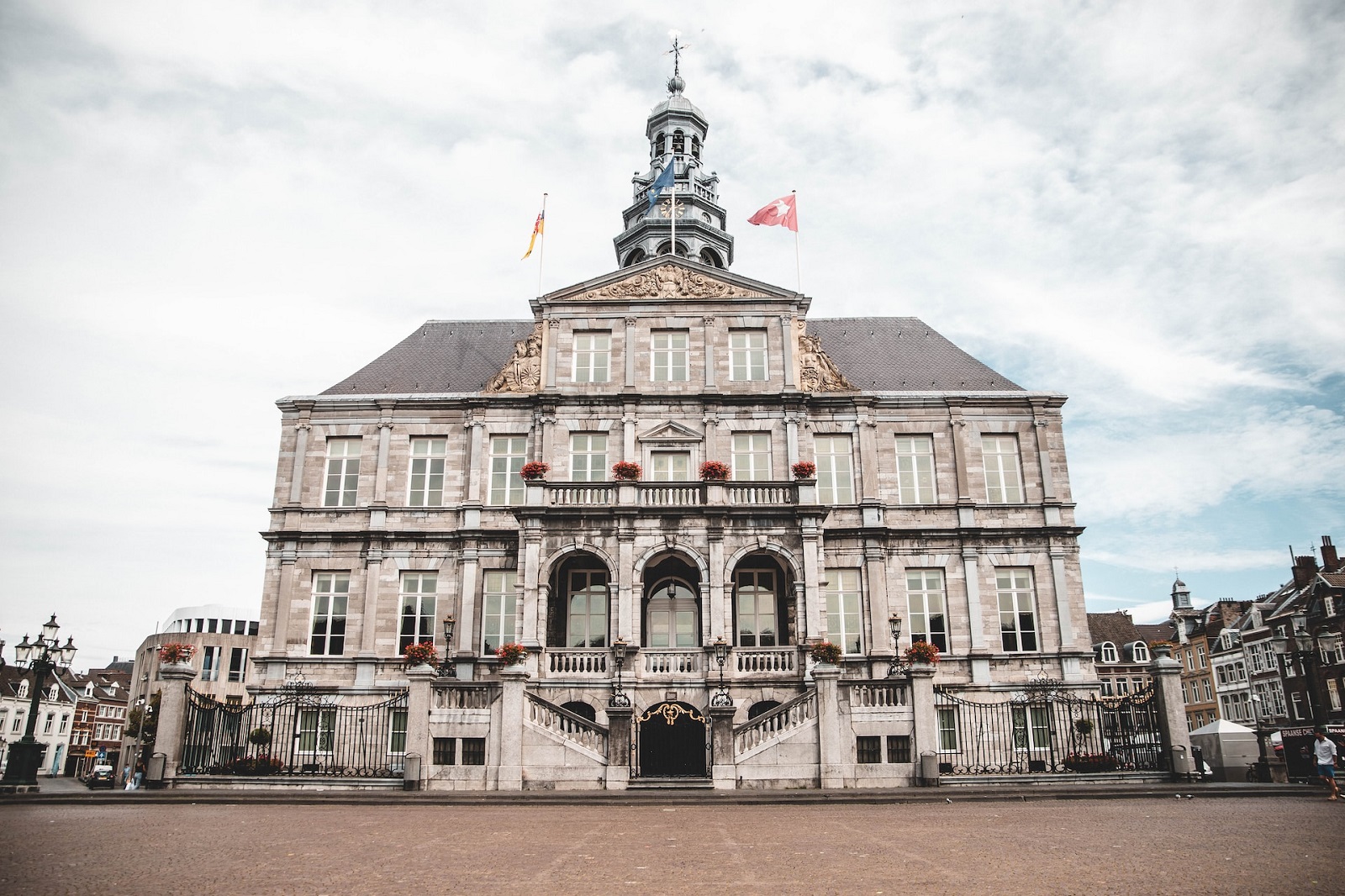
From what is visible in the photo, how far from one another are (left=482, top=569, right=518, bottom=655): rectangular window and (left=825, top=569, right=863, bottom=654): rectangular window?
415 inches

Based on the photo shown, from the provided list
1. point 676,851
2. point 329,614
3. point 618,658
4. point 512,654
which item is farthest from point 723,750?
point 329,614

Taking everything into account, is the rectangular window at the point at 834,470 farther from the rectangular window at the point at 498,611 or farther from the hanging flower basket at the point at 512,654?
the hanging flower basket at the point at 512,654

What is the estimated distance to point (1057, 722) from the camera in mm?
30453

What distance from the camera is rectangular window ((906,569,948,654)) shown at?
31.8 m

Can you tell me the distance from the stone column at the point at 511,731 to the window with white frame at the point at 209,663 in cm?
7862

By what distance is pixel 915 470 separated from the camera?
33875mm

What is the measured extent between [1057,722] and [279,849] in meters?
26.4

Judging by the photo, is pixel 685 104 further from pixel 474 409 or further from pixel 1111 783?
pixel 1111 783

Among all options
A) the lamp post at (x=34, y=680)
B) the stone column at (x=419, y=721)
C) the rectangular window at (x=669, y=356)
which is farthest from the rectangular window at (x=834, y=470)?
the lamp post at (x=34, y=680)

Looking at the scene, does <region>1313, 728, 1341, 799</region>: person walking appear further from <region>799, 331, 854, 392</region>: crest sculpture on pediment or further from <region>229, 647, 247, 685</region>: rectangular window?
<region>229, 647, 247, 685</region>: rectangular window

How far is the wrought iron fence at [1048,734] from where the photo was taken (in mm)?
24484

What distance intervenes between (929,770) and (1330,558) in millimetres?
49211

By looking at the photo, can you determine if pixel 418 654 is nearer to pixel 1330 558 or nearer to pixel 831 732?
pixel 831 732

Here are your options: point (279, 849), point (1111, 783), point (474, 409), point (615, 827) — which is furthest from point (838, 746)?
point (474, 409)
